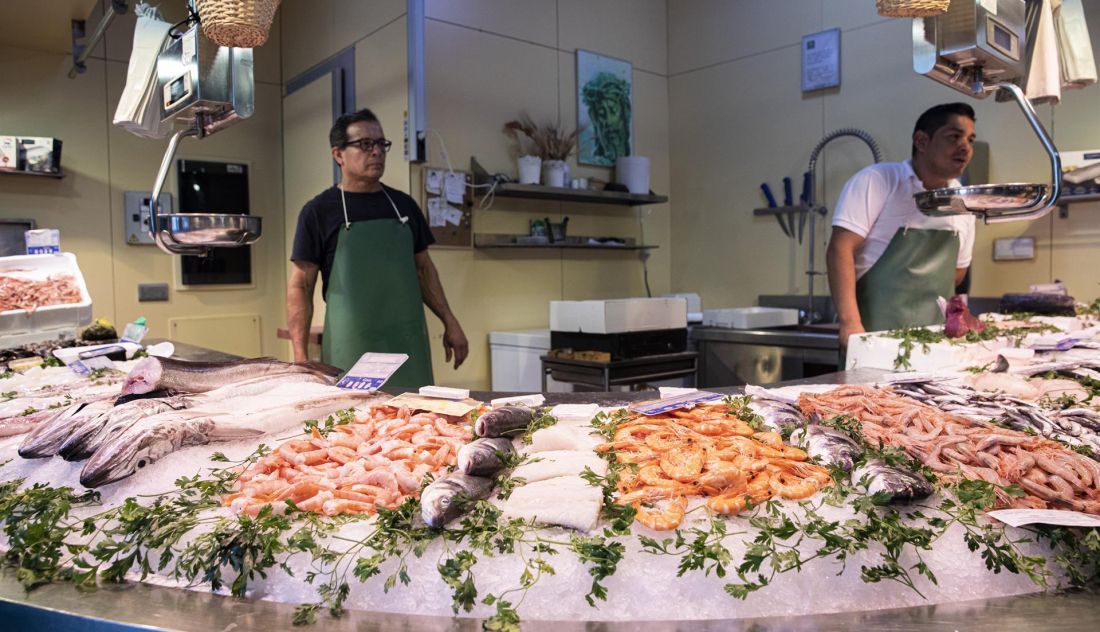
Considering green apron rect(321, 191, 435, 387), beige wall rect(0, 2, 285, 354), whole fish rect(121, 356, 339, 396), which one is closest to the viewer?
whole fish rect(121, 356, 339, 396)

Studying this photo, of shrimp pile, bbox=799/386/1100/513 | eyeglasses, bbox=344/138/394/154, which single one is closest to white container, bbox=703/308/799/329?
eyeglasses, bbox=344/138/394/154

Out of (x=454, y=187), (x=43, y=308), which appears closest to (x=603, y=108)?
(x=454, y=187)

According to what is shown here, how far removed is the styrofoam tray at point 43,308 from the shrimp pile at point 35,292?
0.02 meters

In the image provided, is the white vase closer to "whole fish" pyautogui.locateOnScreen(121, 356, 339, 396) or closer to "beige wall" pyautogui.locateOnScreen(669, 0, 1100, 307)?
"beige wall" pyautogui.locateOnScreen(669, 0, 1100, 307)

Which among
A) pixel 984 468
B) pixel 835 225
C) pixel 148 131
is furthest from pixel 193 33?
pixel 835 225

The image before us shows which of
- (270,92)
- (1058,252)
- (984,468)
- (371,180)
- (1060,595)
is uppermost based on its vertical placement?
(270,92)

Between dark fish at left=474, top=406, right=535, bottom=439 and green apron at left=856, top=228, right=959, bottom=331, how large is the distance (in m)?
2.51

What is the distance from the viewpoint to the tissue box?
471 cm

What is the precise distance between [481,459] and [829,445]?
0.62 metres

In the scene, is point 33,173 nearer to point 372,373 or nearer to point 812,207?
point 372,373

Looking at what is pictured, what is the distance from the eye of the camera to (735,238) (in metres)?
5.82

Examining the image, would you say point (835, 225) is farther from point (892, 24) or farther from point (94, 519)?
point (94, 519)

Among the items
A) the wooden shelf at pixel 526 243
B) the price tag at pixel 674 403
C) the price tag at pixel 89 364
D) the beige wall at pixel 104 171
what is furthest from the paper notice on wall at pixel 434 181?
the price tag at pixel 674 403

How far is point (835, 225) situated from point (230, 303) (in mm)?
4624
